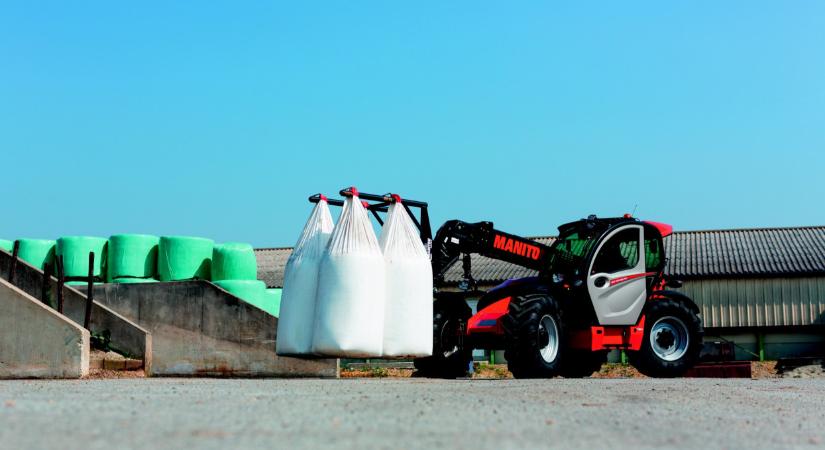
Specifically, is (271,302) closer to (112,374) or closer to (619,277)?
(112,374)

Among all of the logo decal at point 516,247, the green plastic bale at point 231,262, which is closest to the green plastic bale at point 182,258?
the green plastic bale at point 231,262

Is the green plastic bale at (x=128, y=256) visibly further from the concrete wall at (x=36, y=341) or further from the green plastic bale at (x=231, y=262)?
the concrete wall at (x=36, y=341)

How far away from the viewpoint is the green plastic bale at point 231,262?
21359 millimetres

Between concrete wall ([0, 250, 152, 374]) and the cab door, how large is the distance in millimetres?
7833

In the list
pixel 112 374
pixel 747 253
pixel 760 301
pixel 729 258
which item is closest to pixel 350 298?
pixel 112 374

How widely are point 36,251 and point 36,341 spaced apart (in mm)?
6708

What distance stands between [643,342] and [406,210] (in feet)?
15.8

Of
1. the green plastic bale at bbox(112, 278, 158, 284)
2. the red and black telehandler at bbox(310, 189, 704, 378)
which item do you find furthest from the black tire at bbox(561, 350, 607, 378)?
the green plastic bale at bbox(112, 278, 158, 284)

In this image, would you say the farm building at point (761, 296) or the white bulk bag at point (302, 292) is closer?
the white bulk bag at point (302, 292)

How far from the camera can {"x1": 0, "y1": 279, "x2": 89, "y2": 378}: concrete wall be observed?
1480 cm

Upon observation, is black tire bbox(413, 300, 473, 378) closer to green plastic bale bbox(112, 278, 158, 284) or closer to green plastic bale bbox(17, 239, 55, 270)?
green plastic bale bbox(112, 278, 158, 284)

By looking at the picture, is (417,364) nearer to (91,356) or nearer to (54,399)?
(91,356)

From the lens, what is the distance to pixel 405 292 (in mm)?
13000

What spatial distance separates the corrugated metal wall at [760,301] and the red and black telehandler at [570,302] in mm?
15766
